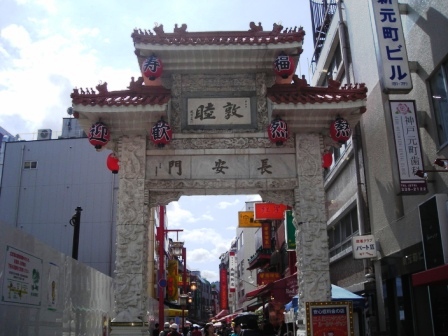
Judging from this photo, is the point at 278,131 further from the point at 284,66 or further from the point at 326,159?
the point at 326,159

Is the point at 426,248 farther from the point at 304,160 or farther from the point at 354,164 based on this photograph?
the point at 354,164

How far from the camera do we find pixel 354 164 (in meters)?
15.9

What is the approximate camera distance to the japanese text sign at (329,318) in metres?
9.39

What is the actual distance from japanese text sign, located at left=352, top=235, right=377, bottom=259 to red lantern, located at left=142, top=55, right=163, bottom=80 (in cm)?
721

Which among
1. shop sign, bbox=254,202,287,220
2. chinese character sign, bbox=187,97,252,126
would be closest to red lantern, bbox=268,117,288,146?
chinese character sign, bbox=187,97,252,126

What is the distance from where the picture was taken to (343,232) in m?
17.9

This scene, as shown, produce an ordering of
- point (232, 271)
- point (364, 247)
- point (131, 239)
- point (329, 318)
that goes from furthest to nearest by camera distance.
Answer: point (232, 271), point (364, 247), point (131, 239), point (329, 318)

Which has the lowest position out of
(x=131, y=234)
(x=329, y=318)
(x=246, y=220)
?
(x=329, y=318)

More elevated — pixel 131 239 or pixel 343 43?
pixel 343 43

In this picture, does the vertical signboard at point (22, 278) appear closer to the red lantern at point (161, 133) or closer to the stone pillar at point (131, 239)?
the stone pillar at point (131, 239)

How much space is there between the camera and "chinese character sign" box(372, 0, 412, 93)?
10.8 meters

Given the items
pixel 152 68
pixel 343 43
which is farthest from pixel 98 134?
pixel 343 43

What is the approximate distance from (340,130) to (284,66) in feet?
6.22

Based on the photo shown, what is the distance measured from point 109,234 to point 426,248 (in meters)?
18.4
